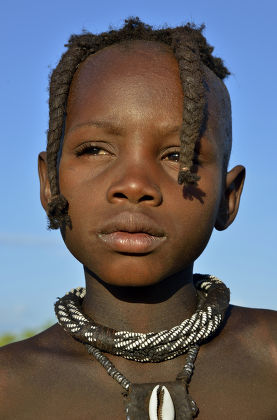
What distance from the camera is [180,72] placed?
327cm

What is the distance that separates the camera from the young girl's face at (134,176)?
302 cm

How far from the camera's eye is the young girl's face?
3.02m

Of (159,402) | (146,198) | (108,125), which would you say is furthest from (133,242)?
(159,402)

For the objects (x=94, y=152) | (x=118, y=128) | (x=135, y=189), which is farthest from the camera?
(x=94, y=152)

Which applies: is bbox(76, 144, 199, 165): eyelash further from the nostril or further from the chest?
the chest

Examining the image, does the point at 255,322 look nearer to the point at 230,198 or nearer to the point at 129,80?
the point at 230,198

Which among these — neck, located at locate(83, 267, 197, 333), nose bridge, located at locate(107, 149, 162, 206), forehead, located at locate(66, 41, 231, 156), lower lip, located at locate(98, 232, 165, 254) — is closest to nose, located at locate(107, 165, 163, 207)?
nose bridge, located at locate(107, 149, 162, 206)

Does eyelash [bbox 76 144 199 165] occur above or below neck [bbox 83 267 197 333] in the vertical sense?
above

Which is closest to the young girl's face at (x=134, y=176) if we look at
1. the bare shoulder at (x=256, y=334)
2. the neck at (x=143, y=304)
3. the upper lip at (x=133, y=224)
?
the upper lip at (x=133, y=224)

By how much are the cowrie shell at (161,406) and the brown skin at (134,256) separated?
16 cm

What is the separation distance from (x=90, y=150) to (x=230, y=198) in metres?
0.86

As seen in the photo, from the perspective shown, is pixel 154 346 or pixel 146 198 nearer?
pixel 146 198

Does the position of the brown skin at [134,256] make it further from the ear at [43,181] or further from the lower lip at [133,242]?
the ear at [43,181]

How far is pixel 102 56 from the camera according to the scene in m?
3.43
